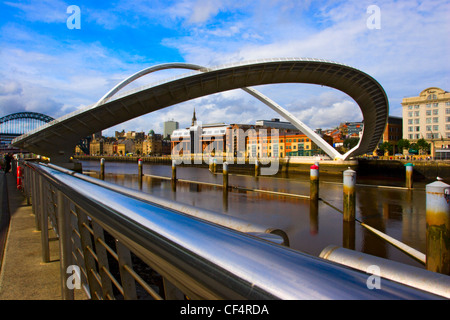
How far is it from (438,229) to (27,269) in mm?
4504

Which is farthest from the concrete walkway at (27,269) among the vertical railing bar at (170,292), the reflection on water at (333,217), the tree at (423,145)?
the tree at (423,145)

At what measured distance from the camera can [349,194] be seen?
6.68 metres

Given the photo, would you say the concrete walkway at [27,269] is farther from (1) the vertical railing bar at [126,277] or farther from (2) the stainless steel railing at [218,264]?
(2) the stainless steel railing at [218,264]

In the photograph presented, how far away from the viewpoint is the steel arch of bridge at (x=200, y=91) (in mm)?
20344

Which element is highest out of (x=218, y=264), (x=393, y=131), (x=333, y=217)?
(x=393, y=131)

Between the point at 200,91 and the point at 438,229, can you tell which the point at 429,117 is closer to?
the point at 200,91

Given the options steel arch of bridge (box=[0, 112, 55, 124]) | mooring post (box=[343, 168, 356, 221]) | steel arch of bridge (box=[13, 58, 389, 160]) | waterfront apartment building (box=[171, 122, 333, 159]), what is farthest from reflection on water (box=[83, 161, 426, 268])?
steel arch of bridge (box=[0, 112, 55, 124])

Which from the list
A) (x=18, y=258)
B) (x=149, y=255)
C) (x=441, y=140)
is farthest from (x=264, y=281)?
(x=441, y=140)

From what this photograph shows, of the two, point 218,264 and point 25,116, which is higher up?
point 25,116

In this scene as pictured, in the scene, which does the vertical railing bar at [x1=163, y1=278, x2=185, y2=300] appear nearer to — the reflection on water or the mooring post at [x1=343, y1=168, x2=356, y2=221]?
the reflection on water

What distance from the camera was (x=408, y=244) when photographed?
→ 5395mm

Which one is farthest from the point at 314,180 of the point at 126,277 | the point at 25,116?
the point at 25,116

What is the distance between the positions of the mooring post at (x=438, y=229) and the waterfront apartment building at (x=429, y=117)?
59.8 meters

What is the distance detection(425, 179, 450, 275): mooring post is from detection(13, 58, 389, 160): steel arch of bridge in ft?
60.7
